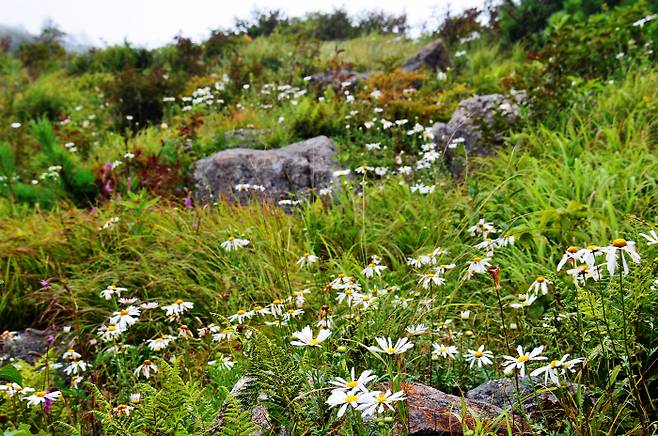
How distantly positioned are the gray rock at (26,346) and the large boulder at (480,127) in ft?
10.3

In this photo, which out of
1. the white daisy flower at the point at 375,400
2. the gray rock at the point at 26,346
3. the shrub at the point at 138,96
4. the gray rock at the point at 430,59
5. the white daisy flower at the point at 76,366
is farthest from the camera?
the gray rock at the point at 430,59

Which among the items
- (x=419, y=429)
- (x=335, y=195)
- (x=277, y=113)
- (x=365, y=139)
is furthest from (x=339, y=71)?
(x=419, y=429)

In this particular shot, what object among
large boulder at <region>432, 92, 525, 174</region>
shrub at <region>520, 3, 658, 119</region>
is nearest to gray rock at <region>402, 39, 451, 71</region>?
shrub at <region>520, 3, 658, 119</region>

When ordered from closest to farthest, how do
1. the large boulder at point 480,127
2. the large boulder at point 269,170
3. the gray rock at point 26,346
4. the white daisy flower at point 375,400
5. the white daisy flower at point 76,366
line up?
the white daisy flower at point 375,400, the white daisy flower at point 76,366, the gray rock at point 26,346, the large boulder at point 480,127, the large boulder at point 269,170

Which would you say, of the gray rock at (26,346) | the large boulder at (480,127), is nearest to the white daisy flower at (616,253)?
the gray rock at (26,346)

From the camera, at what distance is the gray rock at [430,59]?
378 inches

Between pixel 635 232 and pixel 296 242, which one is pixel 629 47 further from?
pixel 635 232

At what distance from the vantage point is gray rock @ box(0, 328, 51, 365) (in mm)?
2979

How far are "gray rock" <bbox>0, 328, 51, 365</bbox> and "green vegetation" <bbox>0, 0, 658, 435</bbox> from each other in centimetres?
8

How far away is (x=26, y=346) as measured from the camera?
3.08 m

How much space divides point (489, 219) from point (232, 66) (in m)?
7.21

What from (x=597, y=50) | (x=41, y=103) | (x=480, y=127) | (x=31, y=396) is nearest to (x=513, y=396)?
(x=31, y=396)

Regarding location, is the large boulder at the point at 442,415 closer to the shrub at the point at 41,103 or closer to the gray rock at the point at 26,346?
the gray rock at the point at 26,346

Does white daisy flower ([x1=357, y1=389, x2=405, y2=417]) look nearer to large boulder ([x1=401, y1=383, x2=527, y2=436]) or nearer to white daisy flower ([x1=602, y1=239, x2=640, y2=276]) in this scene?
large boulder ([x1=401, y1=383, x2=527, y2=436])
